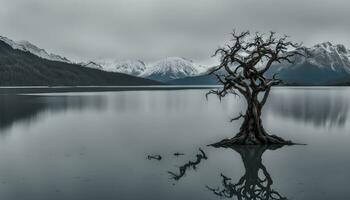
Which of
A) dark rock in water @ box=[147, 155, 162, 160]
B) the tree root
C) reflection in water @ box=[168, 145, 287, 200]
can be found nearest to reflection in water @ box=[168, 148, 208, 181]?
reflection in water @ box=[168, 145, 287, 200]

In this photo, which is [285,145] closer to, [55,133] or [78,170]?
[78,170]

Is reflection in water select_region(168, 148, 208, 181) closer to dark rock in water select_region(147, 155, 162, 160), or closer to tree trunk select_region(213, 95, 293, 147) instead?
dark rock in water select_region(147, 155, 162, 160)

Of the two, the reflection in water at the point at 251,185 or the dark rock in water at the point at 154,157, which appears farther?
the dark rock in water at the point at 154,157

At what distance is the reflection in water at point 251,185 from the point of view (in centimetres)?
2049

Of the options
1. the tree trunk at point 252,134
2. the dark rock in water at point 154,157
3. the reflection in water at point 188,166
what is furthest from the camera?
the tree trunk at point 252,134

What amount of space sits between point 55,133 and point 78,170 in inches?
774

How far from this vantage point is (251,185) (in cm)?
2252

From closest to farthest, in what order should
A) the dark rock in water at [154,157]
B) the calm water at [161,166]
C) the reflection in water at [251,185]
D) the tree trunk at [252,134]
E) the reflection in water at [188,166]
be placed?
1. the reflection in water at [251,185]
2. the calm water at [161,166]
3. the reflection in water at [188,166]
4. the dark rock in water at [154,157]
5. the tree trunk at [252,134]

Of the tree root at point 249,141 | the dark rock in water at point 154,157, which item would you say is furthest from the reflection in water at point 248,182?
the tree root at point 249,141

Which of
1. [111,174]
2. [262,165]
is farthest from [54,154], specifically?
[262,165]

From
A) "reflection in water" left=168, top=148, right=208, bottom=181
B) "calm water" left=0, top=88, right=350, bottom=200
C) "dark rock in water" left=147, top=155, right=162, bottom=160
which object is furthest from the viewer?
"dark rock in water" left=147, top=155, right=162, bottom=160

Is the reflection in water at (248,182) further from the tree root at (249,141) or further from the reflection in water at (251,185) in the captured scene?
the tree root at (249,141)

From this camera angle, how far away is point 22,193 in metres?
20.1

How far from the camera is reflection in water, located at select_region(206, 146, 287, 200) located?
20.5m
